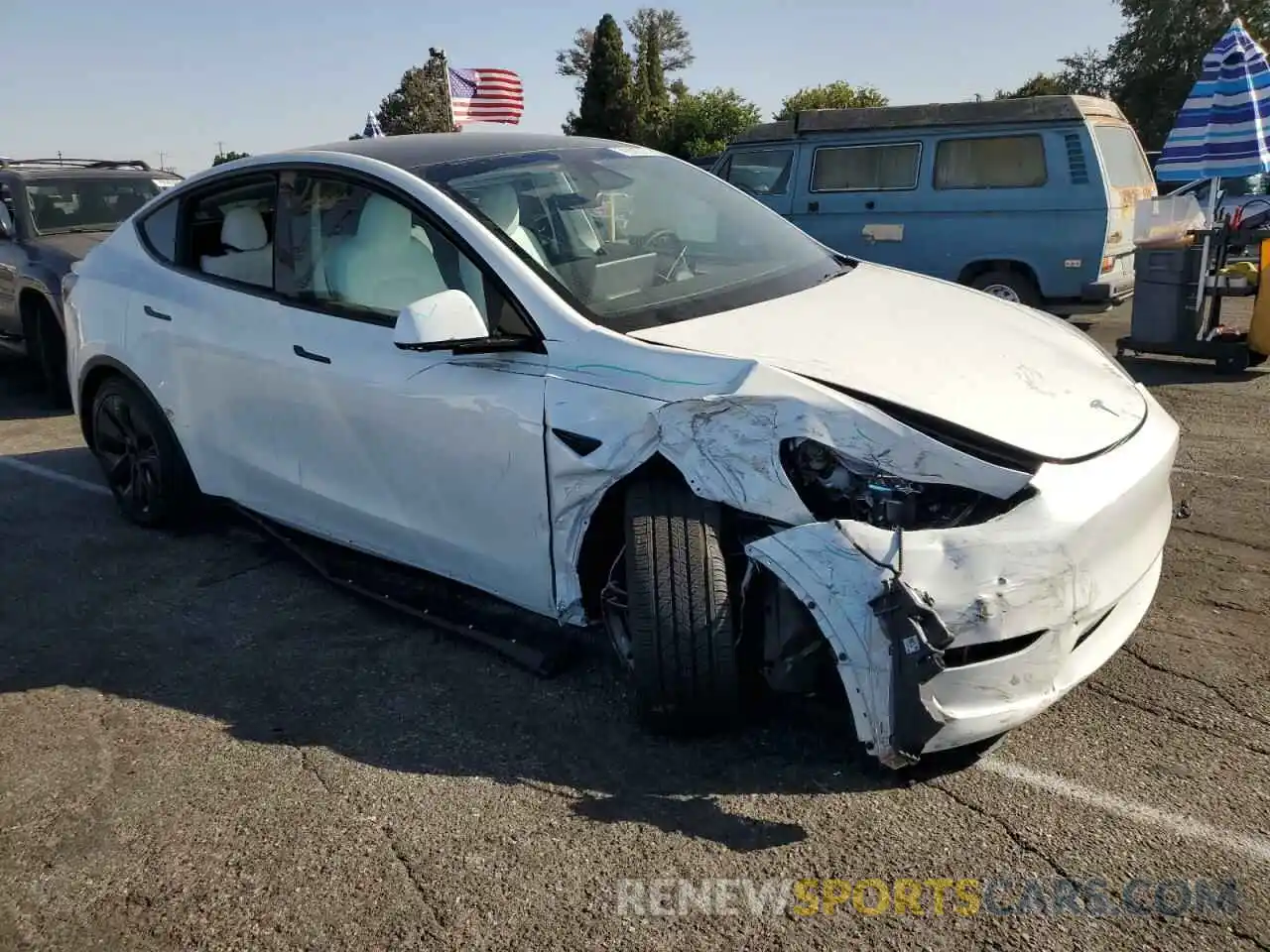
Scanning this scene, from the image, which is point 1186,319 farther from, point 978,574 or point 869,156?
point 978,574

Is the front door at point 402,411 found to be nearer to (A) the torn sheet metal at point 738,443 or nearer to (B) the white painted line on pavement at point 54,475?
(A) the torn sheet metal at point 738,443

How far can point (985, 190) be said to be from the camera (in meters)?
9.63

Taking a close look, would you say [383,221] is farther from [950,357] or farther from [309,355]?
[950,357]

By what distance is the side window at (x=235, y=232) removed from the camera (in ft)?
13.4

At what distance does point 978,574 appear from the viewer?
243 cm

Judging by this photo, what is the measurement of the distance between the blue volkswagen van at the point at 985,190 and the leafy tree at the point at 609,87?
37.1 metres

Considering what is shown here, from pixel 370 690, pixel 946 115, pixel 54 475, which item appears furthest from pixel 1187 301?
pixel 54 475

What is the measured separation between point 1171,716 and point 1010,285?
7.29 m

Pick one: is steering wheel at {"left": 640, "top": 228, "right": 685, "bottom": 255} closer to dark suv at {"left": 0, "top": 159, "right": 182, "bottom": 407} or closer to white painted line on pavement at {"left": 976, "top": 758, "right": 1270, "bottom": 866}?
white painted line on pavement at {"left": 976, "top": 758, "right": 1270, "bottom": 866}

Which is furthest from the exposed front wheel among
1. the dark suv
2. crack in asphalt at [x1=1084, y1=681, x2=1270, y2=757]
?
crack in asphalt at [x1=1084, y1=681, x2=1270, y2=757]

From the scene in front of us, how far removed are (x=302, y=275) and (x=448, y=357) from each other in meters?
0.96

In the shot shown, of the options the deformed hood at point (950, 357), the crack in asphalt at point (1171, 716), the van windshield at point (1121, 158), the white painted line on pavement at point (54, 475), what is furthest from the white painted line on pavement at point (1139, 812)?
the van windshield at point (1121, 158)

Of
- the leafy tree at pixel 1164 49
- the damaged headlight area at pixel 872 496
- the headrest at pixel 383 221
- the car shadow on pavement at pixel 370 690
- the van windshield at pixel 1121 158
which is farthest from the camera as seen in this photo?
the leafy tree at pixel 1164 49

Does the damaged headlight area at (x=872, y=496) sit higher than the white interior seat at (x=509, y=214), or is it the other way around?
the white interior seat at (x=509, y=214)
